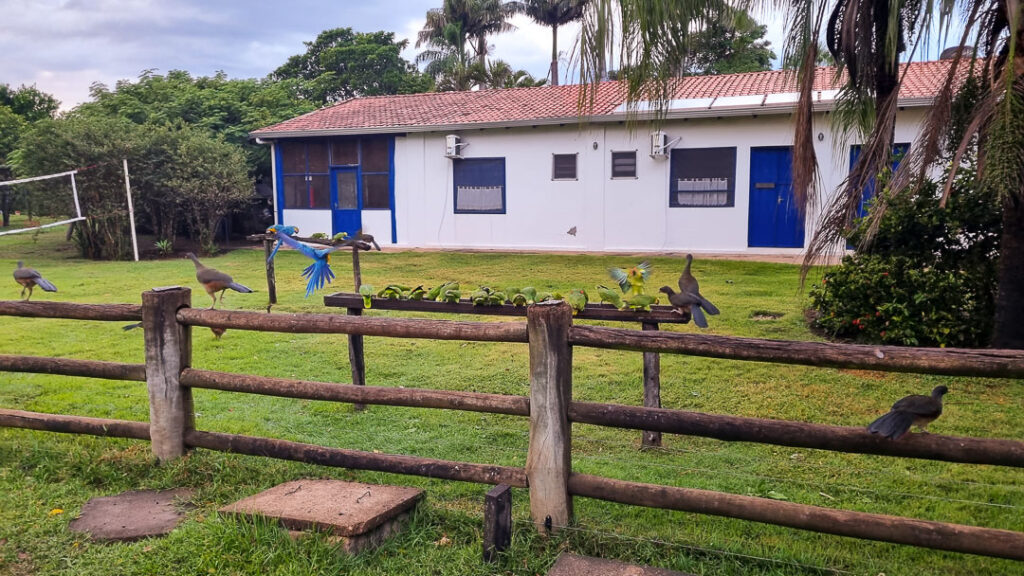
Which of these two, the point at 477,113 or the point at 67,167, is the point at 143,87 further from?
the point at 477,113

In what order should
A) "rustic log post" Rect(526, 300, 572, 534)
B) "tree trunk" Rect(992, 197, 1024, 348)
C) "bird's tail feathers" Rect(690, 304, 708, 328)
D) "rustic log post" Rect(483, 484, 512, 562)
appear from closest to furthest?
"rustic log post" Rect(483, 484, 512, 562)
"rustic log post" Rect(526, 300, 572, 534)
"bird's tail feathers" Rect(690, 304, 708, 328)
"tree trunk" Rect(992, 197, 1024, 348)

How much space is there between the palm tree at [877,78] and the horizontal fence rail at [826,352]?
1397 mm

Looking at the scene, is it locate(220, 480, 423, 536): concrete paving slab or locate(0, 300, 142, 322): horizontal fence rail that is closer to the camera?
locate(220, 480, 423, 536): concrete paving slab

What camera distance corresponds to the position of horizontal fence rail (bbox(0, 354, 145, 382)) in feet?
14.9

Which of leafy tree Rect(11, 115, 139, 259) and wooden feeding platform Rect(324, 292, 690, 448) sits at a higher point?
leafy tree Rect(11, 115, 139, 259)

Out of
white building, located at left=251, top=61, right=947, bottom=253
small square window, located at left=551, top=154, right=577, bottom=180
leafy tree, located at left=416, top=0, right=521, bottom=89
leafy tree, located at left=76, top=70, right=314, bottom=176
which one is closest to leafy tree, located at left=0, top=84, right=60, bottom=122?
leafy tree, located at left=76, top=70, right=314, bottom=176

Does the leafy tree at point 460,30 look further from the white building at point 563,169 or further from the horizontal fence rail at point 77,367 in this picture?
the horizontal fence rail at point 77,367

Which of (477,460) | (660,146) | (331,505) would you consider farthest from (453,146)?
(331,505)

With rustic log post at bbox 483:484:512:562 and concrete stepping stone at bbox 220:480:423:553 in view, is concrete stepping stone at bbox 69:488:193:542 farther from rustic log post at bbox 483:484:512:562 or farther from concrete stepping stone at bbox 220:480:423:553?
rustic log post at bbox 483:484:512:562

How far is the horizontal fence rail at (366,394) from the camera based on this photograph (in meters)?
3.72

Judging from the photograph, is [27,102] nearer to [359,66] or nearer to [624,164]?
[359,66]

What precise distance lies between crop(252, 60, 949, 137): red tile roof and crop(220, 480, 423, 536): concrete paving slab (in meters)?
12.9

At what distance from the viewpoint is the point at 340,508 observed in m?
3.63

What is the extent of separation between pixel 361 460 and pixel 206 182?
54.5 feet
